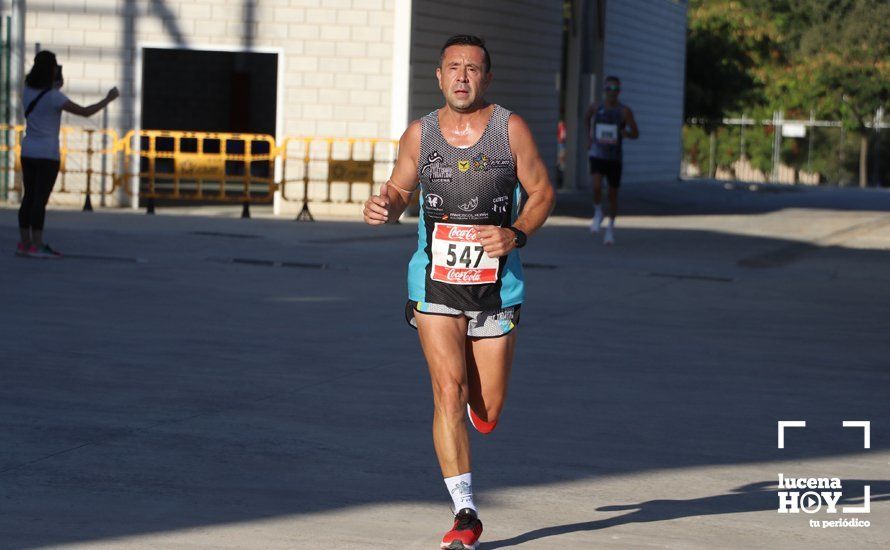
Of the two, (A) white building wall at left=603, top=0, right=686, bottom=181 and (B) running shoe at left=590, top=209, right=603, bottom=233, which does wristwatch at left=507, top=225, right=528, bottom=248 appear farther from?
(A) white building wall at left=603, top=0, right=686, bottom=181

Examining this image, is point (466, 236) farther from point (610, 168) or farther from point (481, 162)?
point (610, 168)

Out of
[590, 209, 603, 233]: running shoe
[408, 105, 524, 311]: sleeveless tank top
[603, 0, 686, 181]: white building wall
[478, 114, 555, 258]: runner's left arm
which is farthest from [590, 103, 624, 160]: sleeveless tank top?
[603, 0, 686, 181]: white building wall

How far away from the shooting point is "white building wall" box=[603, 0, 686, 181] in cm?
3862

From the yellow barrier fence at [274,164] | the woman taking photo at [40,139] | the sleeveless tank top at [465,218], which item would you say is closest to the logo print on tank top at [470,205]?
the sleeveless tank top at [465,218]

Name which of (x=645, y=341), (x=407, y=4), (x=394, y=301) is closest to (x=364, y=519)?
(x=645, y=341)

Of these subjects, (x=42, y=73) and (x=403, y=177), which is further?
(x=42, y=73)

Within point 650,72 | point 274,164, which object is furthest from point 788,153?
point 274,164

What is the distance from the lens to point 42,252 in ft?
52.1

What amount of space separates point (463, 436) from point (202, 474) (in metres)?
1.31

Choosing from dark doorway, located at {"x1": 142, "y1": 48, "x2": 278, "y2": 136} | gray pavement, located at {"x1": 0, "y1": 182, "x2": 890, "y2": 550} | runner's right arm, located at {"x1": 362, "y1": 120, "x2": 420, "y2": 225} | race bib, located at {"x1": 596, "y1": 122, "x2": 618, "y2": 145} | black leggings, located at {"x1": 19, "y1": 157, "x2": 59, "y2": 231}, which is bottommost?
gray pavement, located at {"x1": 0, "y1": 182, "x2": 890, "y2": 550}

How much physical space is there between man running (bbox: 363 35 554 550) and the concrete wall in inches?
742

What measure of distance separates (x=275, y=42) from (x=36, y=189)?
31.9ft

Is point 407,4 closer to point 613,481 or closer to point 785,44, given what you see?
point 613,481

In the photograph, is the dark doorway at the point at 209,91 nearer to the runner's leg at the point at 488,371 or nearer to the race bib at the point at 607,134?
the race bib at the point at 607,134
